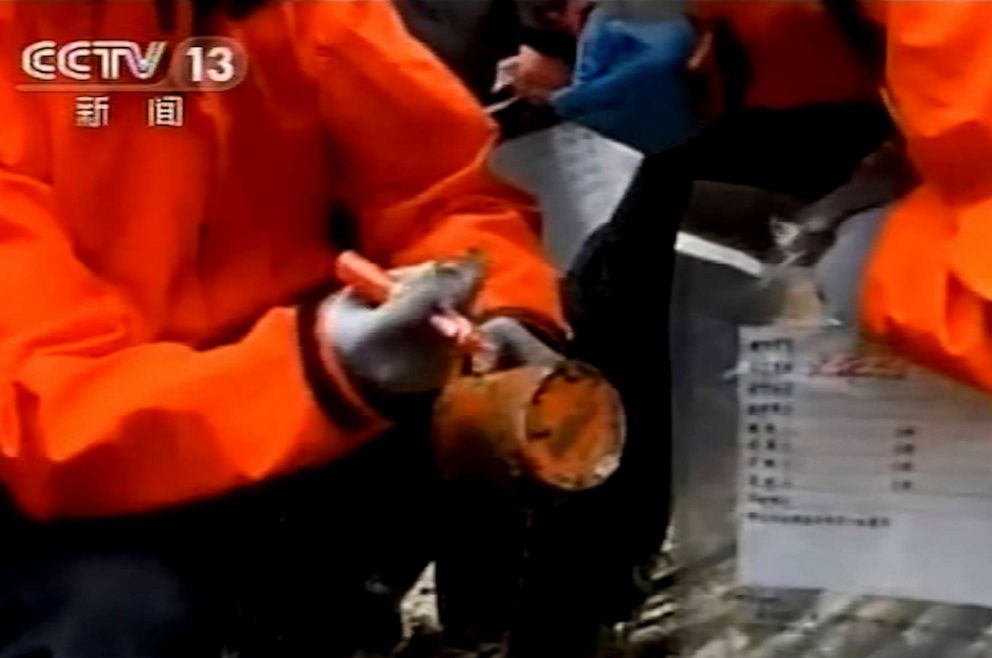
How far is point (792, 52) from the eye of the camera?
916 millimetres

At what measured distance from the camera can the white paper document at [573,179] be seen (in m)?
0.98

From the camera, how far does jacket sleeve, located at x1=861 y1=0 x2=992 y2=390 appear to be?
2.49ft

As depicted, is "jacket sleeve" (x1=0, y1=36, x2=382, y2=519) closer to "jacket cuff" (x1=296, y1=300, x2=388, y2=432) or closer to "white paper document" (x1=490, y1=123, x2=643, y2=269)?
"jacket cuff" (x1=296, y1=300, x2=388, y2=432)

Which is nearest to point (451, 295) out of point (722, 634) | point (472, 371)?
point (472, 371)

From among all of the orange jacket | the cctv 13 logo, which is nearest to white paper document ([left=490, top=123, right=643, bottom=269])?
the orange jacket

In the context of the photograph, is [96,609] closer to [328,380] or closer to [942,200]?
[328,380]

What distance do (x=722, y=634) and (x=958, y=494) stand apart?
150 millimetres

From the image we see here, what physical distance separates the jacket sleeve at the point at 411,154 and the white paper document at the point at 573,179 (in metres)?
0.05

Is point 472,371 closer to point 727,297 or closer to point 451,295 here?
point 451,295

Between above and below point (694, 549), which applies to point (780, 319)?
above

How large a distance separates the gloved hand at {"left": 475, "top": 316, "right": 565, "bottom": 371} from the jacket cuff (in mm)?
46

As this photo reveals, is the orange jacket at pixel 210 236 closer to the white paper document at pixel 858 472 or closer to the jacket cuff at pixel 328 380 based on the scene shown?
the jacket cuff at pixel 328 380

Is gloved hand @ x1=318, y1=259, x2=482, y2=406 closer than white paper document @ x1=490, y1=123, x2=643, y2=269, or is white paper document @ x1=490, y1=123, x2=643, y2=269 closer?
gloved hand @ x1=318, y1=259, x2=482, y2=406

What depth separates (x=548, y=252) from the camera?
3.19 feet
